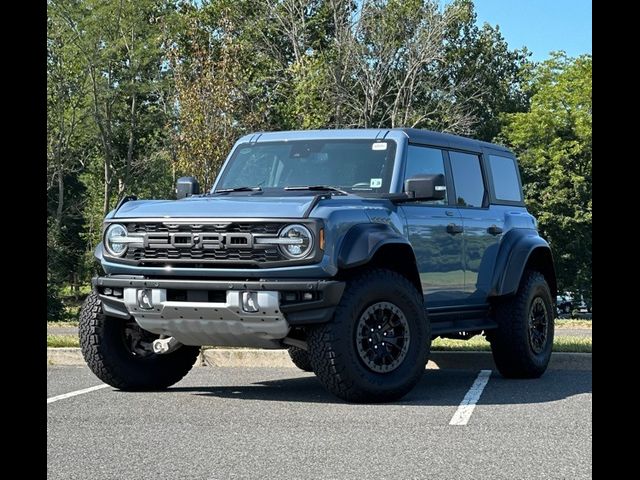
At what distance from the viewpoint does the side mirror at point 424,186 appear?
9195 millimetres

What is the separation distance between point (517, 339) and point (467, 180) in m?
1.58

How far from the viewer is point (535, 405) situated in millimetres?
8727

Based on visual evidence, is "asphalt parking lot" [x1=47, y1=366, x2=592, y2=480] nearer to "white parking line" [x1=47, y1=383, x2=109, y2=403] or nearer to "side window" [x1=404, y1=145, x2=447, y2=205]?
"white parking line" [x1=47, y1=383, x2=109, y2=403]

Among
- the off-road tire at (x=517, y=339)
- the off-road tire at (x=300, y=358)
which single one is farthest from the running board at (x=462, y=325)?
the off-road tire at (x=300, y=358)

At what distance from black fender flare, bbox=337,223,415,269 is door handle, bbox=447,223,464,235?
137 cm

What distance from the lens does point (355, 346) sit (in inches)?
337

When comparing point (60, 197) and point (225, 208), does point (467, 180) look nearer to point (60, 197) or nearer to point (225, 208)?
point (225, 208)

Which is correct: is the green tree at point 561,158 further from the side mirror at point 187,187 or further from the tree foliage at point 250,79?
the side mirror at point 187,187

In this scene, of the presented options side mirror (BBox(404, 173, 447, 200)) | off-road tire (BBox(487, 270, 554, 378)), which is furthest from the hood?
off-road tire (BBox(487, 270, 554, 378))
